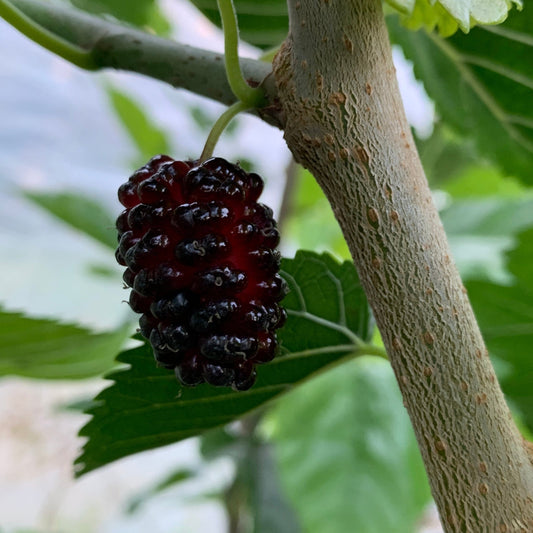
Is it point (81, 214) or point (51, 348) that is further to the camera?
point (81, 214)

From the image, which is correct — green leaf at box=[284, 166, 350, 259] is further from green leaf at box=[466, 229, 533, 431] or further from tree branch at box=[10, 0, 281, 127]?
tree branch at box=[10, 0, 281, 127]

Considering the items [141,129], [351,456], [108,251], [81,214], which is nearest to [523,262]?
[351,456]

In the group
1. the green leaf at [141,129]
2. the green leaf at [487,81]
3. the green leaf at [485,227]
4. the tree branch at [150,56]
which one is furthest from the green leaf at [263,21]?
the green leaf at [141,129]

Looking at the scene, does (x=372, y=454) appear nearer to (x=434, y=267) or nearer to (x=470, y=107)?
(x=470, y=107)

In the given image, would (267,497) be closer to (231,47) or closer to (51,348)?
(51,348)

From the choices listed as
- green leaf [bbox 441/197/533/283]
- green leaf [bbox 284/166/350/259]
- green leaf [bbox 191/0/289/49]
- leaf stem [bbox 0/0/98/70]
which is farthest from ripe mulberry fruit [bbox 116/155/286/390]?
green leaf [bbox 284/166/350/259]
